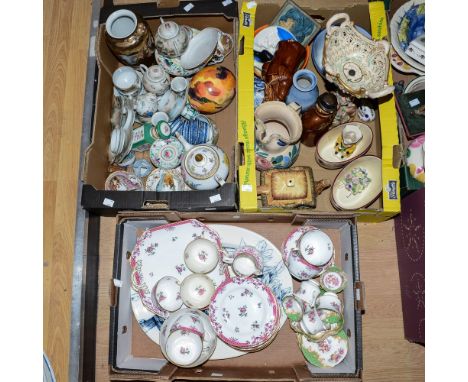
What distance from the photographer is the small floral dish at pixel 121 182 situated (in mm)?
1253

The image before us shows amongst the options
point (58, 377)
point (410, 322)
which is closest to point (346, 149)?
point (410, 322)

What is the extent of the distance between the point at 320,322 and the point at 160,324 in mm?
467

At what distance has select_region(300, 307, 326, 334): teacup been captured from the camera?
3.55ft

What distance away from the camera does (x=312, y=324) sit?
1.08 meters

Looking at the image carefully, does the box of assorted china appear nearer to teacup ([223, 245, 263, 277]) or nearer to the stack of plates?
teacup ([223, 245, 263, 277])

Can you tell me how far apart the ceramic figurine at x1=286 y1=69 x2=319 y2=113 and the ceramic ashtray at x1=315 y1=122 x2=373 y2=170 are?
13cm

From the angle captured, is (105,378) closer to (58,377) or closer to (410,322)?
(58,377)

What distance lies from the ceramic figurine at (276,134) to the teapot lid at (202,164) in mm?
147

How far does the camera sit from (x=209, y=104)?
1281mm

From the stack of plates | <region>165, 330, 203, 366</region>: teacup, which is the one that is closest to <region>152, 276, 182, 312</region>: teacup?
<region>165, 330, 203, 366</region>: teacup

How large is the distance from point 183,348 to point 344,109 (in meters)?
0.86

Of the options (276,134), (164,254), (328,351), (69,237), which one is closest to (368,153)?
(276,134)

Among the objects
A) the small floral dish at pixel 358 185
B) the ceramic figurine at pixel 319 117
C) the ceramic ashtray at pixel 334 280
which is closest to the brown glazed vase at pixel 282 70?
the ceramic figurine at pixel 319 117

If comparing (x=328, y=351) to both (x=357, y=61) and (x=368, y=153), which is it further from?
(x=357, y=61)
